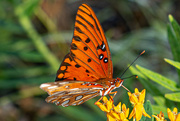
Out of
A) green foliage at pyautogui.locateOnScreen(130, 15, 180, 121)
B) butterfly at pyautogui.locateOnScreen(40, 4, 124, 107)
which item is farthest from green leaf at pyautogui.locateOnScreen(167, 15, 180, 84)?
butterfly at pyautogui.locateOnScreen(40, 4, 124, 107)

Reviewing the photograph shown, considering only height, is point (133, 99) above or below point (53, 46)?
below

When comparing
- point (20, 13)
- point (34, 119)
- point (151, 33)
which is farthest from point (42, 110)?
point (151, 33)

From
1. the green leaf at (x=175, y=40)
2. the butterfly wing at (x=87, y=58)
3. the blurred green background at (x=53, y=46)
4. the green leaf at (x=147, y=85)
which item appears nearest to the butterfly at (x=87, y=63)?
the butterfly wing at (x=87, y=58)

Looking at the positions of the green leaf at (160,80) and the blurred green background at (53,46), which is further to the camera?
the blurred green background at (53,46)

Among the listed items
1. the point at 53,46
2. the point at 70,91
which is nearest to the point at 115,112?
the point at 70,91

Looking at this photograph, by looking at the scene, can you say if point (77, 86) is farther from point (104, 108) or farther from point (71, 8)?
point (71, 8)

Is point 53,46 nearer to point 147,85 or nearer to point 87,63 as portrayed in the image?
point 87,63

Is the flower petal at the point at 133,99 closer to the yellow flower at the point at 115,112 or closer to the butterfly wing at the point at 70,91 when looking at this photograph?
the yellow flower at the point at 115,112
